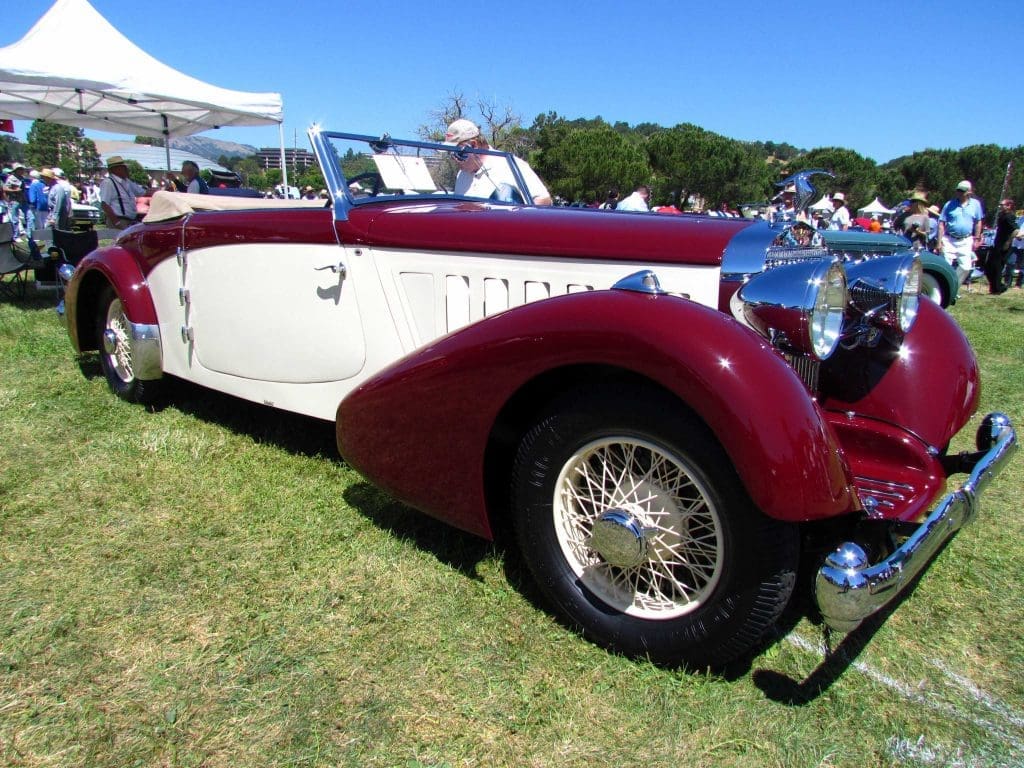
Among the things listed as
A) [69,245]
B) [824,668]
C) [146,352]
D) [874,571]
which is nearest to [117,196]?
[69,245]

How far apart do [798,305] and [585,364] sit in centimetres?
61

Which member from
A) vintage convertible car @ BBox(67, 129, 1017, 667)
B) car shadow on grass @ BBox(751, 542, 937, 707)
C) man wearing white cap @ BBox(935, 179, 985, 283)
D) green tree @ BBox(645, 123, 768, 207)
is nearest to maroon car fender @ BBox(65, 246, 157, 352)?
vintage convertible car @ BBox(67, 129, 1017, 667)

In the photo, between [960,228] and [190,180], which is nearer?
[190,180]

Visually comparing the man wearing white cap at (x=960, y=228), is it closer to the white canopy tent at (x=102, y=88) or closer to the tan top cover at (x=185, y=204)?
the white canopy tent at (x=102, y=88)

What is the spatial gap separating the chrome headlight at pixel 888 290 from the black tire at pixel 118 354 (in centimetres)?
380

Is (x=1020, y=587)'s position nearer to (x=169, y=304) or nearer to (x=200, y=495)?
(x=200, y=495)

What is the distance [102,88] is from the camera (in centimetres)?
922

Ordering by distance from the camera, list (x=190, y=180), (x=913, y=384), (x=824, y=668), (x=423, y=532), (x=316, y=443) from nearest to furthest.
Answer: (x=824, y=668)
(x=913, y=384)
(x=423, y=532)
(x=316, y=443)
(x=190, y=180)

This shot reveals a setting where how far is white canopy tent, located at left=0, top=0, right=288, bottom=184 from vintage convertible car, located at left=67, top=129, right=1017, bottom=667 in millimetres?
5866

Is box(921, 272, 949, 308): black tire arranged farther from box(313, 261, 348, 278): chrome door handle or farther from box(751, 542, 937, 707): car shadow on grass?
box(313, 261, 348, 278): chrome door handle

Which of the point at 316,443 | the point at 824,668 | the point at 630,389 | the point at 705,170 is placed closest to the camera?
the point at 630,389

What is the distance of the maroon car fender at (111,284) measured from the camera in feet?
12.7

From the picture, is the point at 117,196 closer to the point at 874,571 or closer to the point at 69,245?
the point at 69,245

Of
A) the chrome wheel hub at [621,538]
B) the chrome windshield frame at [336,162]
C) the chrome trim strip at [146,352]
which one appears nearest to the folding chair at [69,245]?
the chrome trim strip at [146,352]
